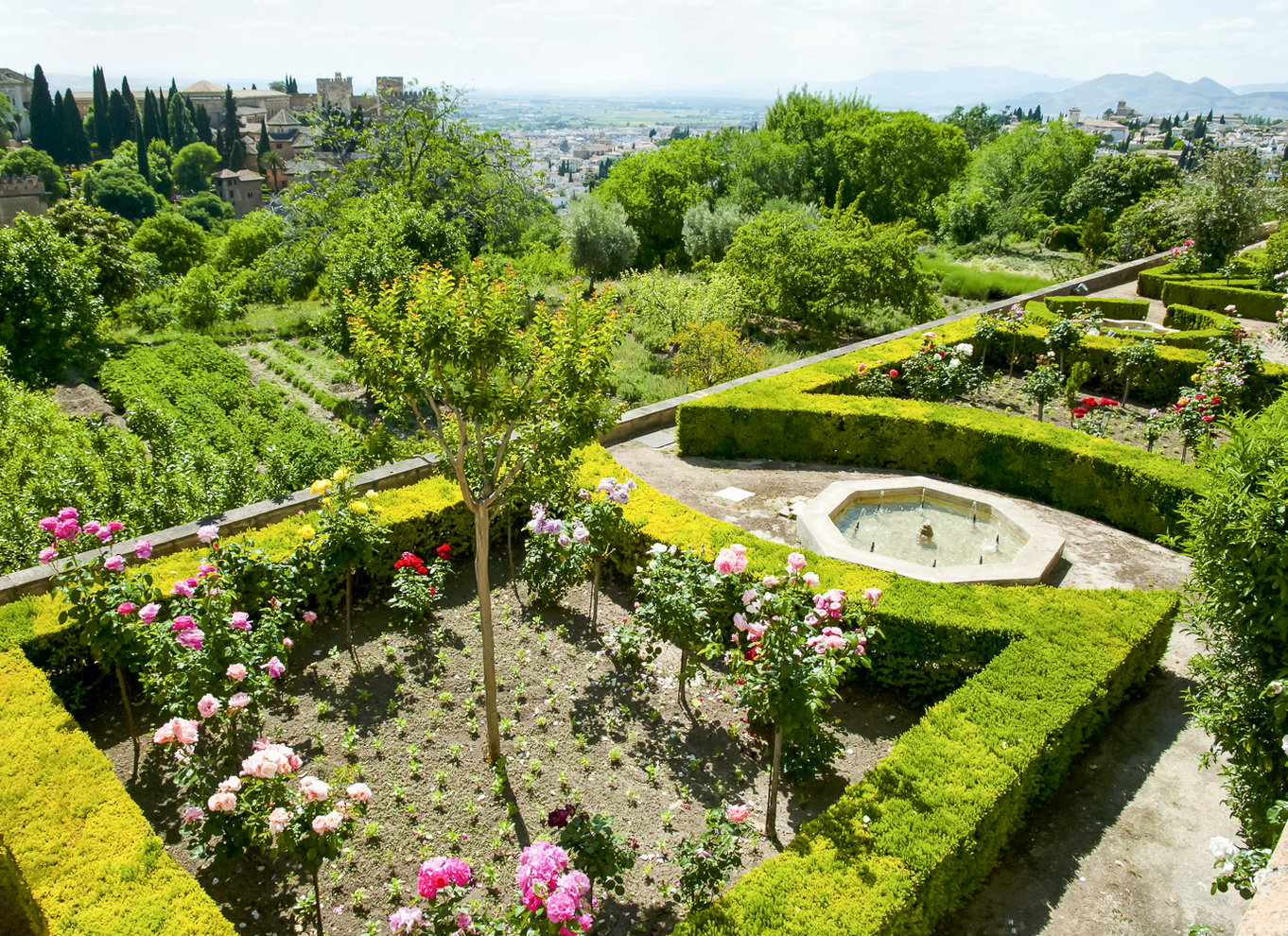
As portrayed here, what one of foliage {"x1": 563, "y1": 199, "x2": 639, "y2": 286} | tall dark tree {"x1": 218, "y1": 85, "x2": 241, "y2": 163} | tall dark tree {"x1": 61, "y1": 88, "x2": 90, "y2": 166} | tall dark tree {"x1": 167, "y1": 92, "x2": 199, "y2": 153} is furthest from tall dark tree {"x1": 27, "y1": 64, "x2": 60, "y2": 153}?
foliage {"x1": 563, "y1": 199, "x2": 639, "y2": 286}

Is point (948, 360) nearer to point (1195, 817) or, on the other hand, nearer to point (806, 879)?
point (1195, 817)

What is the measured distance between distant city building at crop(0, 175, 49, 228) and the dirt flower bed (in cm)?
8274

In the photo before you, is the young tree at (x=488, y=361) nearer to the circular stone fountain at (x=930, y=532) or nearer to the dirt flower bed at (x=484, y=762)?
the dirt flower bed at (x=484, y=762)

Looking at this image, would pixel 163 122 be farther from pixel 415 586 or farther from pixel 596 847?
pixel 596 847

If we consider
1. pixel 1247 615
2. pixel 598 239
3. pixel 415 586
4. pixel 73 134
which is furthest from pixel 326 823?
pixel 73 134

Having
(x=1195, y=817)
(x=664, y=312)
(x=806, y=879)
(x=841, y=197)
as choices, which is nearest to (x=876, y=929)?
(x=806, y=879)

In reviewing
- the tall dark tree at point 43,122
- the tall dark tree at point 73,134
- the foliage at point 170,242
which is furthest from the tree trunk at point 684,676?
the tall dark tree at point 73,134

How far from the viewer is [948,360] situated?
14.0m

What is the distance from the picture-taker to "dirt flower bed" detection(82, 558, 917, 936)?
17.7ft

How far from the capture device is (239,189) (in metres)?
96.3

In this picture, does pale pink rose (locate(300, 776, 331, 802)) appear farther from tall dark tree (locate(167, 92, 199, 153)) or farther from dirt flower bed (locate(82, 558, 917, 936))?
tall dark tree (locate(167, 92, 199, 153))

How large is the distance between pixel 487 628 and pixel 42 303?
16.2 m

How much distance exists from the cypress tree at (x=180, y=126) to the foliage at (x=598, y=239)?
306ft

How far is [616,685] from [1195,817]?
186 inches
